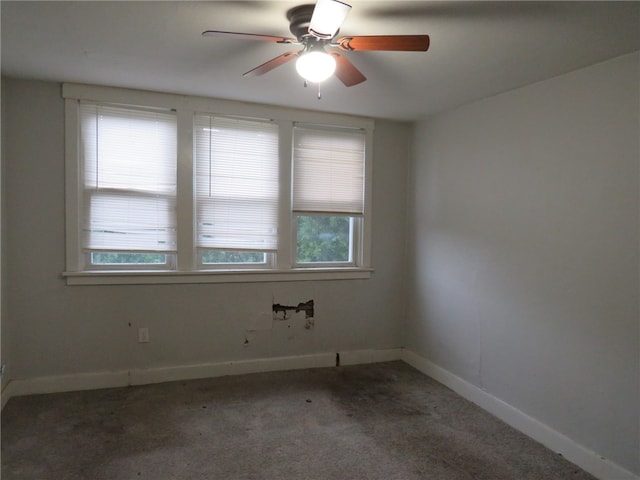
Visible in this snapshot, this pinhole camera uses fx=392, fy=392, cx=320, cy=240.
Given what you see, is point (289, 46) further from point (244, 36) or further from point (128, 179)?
point (128, 179)

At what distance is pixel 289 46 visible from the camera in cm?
219

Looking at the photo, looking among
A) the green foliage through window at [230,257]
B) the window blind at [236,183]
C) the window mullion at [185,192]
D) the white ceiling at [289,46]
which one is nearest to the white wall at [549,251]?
the white ceiling at [289,46]

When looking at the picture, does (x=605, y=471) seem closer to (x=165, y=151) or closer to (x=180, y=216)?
(x=180, y=216)

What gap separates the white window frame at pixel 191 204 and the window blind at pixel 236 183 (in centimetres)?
7

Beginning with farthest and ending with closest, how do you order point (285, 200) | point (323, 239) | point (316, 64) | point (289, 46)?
point (323, 239)
point (285, 200)
point (289, 46)
point (316, 64)

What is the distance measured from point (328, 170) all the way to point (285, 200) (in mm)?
512

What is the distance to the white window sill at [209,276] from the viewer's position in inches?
120

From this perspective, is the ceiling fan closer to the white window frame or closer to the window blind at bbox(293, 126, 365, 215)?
the white window frame

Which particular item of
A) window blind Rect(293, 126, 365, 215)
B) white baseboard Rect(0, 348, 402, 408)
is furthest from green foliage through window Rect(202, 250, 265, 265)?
white baseboard Rect(0, 348, 402, 408)

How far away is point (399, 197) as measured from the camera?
395cm

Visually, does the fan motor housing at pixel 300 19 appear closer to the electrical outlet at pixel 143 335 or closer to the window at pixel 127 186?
the window at pixel 127 186

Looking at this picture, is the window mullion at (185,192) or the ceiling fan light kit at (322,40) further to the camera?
the window mullion at (185,192)

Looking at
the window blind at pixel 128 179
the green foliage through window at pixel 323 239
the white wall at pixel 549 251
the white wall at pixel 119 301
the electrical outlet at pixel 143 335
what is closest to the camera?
the white wall at pixel 549 251

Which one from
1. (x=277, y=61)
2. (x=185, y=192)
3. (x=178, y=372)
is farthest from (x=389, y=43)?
(x=178, y=372)
